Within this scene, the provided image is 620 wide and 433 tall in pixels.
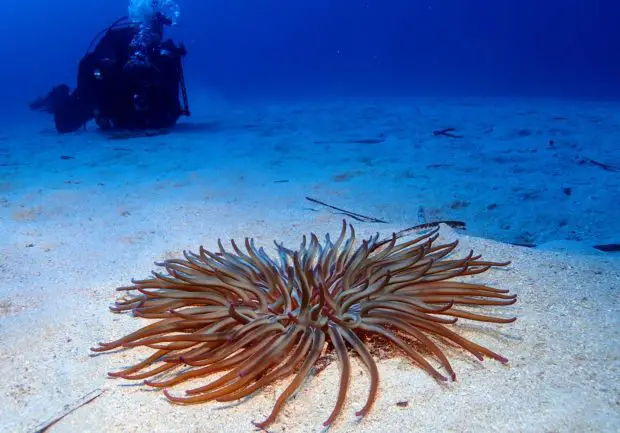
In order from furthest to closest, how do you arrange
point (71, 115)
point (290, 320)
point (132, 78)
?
point (71, 115) < point (132, 78) < point (290, 320)

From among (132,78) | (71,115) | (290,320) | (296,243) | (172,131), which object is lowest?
(296,243)

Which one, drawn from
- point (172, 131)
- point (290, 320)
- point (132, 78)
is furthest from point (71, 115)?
point (290, 320)

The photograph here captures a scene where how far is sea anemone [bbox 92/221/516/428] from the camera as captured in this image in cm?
235

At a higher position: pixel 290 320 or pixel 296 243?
pixel 290 320

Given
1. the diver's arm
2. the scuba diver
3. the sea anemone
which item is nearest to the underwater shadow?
the scuba diver

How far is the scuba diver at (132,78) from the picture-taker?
10805 mm

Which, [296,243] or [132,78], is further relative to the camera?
[132,78]

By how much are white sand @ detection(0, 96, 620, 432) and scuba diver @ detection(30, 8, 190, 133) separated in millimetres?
953

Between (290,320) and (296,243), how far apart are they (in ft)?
6.44

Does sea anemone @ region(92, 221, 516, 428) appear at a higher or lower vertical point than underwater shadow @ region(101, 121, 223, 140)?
lower

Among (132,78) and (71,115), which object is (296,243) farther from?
(71,115)

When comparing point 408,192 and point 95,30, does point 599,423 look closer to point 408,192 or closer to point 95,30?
point 408,192

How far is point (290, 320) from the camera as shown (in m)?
2.59

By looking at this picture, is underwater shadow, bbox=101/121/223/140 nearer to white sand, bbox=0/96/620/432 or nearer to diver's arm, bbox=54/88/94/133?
white sand, bbox=0/96/620/432
